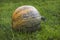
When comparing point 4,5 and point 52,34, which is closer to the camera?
point 52,34

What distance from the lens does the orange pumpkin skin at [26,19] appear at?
6418mm

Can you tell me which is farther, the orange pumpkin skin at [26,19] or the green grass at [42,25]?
the orange pumpkin skin at [26,19]

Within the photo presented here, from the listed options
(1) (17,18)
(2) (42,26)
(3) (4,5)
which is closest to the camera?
(1) (17,18)

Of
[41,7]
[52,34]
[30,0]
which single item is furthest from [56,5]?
[52,34]

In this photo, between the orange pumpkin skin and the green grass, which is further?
the orange pumpkin skin

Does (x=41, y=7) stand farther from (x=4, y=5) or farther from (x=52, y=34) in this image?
(x=52, y=34)

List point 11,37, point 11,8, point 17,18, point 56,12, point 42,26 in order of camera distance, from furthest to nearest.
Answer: point 11,8 → point 56,12 → point 42,26 → point 17,18 → point 11,37

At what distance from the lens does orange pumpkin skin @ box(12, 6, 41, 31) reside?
6418 mm

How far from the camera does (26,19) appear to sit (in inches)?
253

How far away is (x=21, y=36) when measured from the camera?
613 centimetres

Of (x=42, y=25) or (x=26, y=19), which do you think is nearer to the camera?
(x=26, y=19)

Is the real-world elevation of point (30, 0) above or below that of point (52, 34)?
above

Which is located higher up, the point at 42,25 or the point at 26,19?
the point at 26,19

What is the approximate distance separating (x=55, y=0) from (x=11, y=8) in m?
2.36
